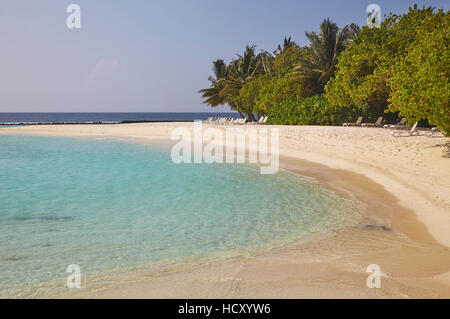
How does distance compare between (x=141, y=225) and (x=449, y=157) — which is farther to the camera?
(x=449, y=157)

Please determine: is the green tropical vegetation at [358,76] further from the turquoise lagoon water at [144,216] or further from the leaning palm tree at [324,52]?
the turquoise lagoon water at [144,216]

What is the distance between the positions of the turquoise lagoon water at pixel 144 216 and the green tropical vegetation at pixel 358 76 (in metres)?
4.87

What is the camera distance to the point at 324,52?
31016mm

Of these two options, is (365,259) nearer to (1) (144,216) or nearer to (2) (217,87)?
(1) (144,216)

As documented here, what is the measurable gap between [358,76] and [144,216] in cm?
1964

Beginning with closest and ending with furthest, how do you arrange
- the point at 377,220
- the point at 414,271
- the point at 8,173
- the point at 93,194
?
the point at 414,271, the point at 377,220, the point at 93,194, the point at 8,173

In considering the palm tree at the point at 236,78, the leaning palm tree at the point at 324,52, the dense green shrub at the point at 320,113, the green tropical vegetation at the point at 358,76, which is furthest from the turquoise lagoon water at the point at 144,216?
the palm tree at the point at 236,78

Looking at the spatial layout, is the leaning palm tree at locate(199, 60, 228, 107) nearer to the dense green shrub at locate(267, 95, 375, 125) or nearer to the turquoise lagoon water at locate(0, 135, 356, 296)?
the dense green shrub at locate(267, 95, 375, 125)

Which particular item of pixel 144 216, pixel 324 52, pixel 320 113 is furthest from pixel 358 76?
pixel 144 216

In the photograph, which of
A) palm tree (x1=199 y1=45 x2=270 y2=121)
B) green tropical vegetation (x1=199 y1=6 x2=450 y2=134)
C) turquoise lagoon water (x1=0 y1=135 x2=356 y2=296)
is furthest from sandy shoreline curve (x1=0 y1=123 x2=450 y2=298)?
palm tree (x1=199 y1=45 x2=270 y2=121)

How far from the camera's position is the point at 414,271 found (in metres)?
4.36
